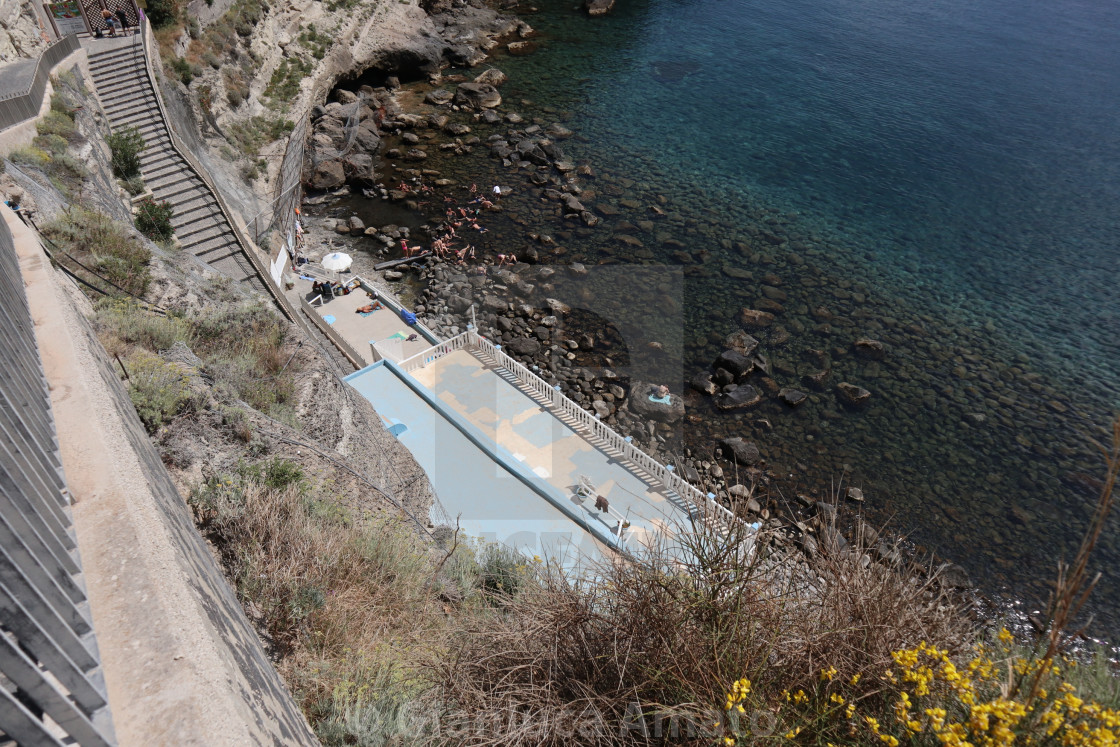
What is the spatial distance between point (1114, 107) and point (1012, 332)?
19.9 m

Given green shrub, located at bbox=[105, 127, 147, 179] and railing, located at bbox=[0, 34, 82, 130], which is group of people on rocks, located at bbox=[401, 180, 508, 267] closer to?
green shrub, located at bbox=[105, 127, 147, 179]

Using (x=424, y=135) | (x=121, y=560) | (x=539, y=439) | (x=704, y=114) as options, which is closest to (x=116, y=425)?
(x=121, y=560)

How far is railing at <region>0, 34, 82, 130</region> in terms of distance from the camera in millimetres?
13484

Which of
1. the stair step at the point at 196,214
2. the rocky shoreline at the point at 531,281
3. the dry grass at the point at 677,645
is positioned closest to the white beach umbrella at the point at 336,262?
the rocky shoreline at the point at 531,281

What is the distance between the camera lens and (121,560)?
308 cm

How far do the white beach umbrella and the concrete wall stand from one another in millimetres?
14539

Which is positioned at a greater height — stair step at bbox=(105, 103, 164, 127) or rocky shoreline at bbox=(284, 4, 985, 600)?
stair step at bbox=(105, 103, 164, 127)

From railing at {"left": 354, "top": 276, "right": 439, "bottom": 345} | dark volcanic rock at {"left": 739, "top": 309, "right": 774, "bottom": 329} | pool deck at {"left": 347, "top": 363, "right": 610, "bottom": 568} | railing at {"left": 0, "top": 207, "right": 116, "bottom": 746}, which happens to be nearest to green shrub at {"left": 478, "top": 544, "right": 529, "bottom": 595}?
pool deck at {"left": 347, "top": 363, "right": 610, "bottom": 568}

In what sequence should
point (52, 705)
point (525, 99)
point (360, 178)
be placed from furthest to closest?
point (525, 99), point (360, 178), point (52, 705)

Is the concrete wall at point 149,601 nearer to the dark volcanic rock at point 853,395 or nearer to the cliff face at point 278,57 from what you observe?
the dark volcanic rock at point 853,395

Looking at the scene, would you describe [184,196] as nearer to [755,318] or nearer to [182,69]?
[182,69]

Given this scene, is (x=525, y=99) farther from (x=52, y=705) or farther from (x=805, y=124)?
(x=52, y=705)

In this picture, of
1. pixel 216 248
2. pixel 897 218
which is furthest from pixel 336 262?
pixel 897 218

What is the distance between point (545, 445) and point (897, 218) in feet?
58.4
